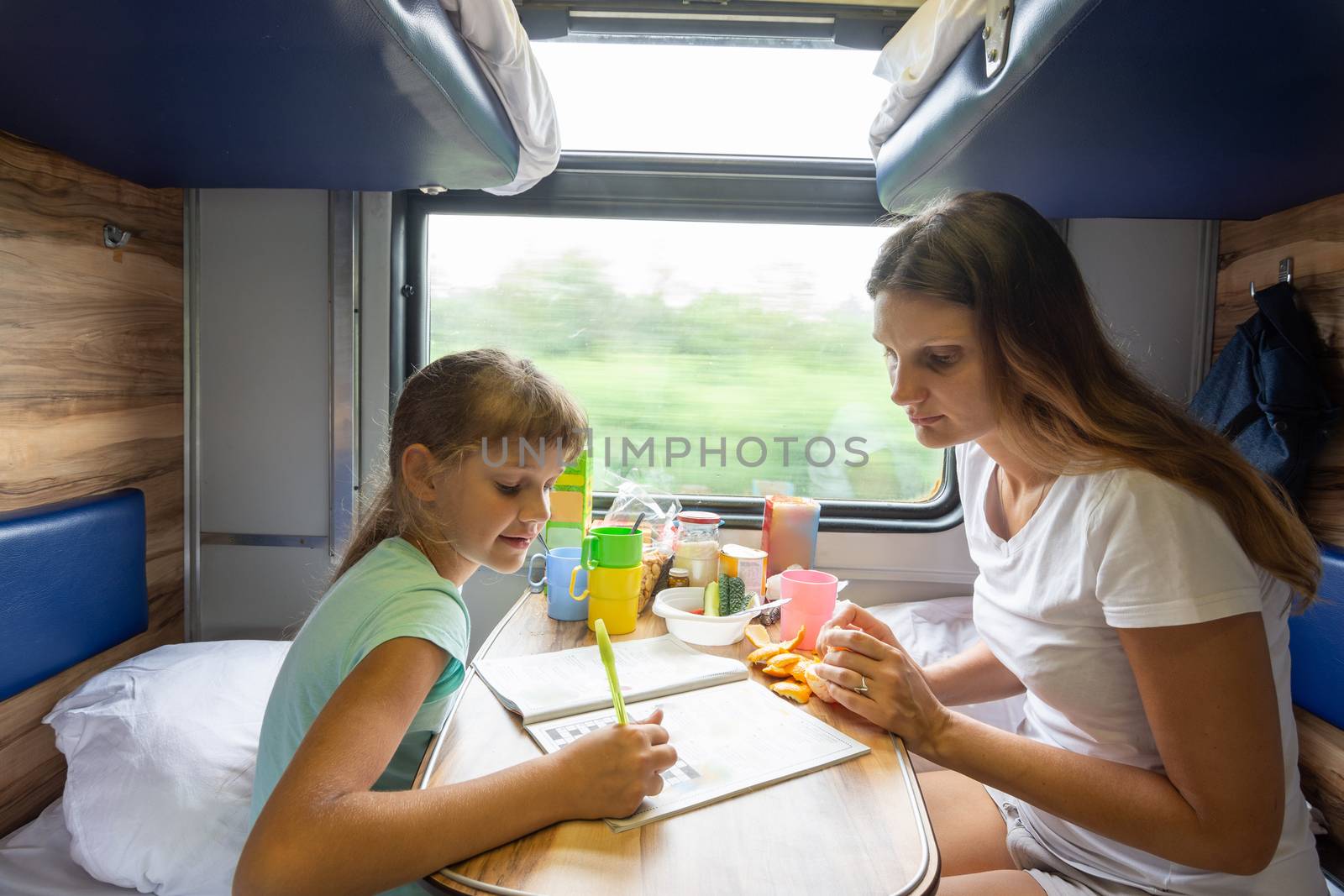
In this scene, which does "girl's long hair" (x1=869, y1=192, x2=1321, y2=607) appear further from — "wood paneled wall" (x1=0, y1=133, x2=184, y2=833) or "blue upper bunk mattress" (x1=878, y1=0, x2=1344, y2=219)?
"wood paneled wall" (x1=0, y1=133, x2=184, y2=833)

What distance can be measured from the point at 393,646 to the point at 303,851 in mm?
232

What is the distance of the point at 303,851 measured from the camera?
71 centimetres

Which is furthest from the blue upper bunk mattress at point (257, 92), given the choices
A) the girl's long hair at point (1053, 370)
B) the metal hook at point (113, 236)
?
the girl's long hair at point (1053, 370)

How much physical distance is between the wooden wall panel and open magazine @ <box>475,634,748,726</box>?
4.66 feet

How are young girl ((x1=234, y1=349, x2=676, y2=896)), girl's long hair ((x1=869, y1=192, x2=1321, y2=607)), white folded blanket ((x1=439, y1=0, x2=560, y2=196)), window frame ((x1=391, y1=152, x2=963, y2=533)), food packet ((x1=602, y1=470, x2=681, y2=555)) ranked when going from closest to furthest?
young girl ((x1=234, y1=349, x2=676, y2=896)), girl's long hair ((x1=869, y1=192, x2=1321, y2=607)), white folded blanket ((x1=439, y1=0, x2=560, y2=196)), food packet ((x1=602, y1=470, x2=681, y2=555)), window frame ((x1=391, y1=152, x2=963, y2=533))

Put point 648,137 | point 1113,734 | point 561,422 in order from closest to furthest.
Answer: point 1113,734 < point 561,422 < point 648,137

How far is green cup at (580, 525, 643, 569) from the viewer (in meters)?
1.44

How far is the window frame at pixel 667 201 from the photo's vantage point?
228cm

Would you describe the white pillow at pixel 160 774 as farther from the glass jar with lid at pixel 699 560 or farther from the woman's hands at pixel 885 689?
the woman's hands at pixel 885 689

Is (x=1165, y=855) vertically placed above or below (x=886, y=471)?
below

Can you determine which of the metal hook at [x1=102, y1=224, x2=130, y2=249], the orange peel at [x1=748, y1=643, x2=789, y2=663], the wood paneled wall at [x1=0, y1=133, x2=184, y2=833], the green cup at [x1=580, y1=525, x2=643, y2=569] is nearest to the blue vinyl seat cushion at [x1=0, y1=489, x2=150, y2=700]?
the wood paneled wall at [x1=0, y1=133, x2=184, y2=833]

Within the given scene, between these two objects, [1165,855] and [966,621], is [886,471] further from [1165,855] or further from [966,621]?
[1165,855]

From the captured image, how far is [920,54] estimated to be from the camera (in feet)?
4.93

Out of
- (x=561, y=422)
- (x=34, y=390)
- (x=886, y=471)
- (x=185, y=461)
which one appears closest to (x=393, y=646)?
(x=561, y=422)
